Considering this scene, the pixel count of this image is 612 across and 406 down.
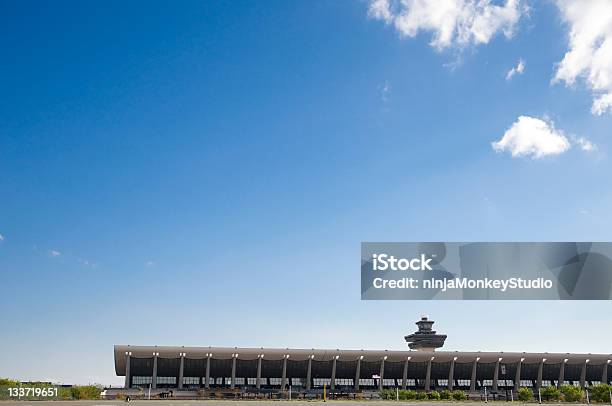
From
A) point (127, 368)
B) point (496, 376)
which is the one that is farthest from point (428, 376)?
point (127, 368)

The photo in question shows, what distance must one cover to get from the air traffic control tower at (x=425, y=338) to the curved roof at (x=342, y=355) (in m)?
50.2

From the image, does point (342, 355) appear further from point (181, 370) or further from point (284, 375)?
point (181, 370)

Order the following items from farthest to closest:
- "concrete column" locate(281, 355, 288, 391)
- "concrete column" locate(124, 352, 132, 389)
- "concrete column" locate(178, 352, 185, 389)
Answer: "concrete column" locate(281, 355, 288, 391), "concrete column" locate(178, 352, 185, 389), "concrete column" locate(124, 352, 132, 389)

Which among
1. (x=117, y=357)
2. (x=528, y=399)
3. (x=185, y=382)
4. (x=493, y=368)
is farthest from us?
(x=493, y=368)

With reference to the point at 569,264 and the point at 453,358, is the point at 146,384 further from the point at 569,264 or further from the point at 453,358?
the point at 569,264

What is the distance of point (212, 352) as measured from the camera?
109 metres

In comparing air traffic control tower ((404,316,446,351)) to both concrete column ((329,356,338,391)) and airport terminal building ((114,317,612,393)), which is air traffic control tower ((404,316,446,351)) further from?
concrete column ((329,356,338,391))

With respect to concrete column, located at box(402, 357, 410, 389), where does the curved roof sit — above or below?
above

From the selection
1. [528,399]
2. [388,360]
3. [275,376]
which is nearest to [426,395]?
[528,399]

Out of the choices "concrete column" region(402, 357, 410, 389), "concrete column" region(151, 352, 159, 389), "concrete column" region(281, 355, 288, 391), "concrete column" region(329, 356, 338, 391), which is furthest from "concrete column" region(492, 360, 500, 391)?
"concrete column" region(151, 352, 159, 389)

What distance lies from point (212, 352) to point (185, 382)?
11.1 metres

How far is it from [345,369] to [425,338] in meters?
57.2

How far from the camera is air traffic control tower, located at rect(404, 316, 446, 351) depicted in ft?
558

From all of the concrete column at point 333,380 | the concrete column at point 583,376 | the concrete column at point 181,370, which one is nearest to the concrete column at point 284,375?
the concrete column at point 333,380
